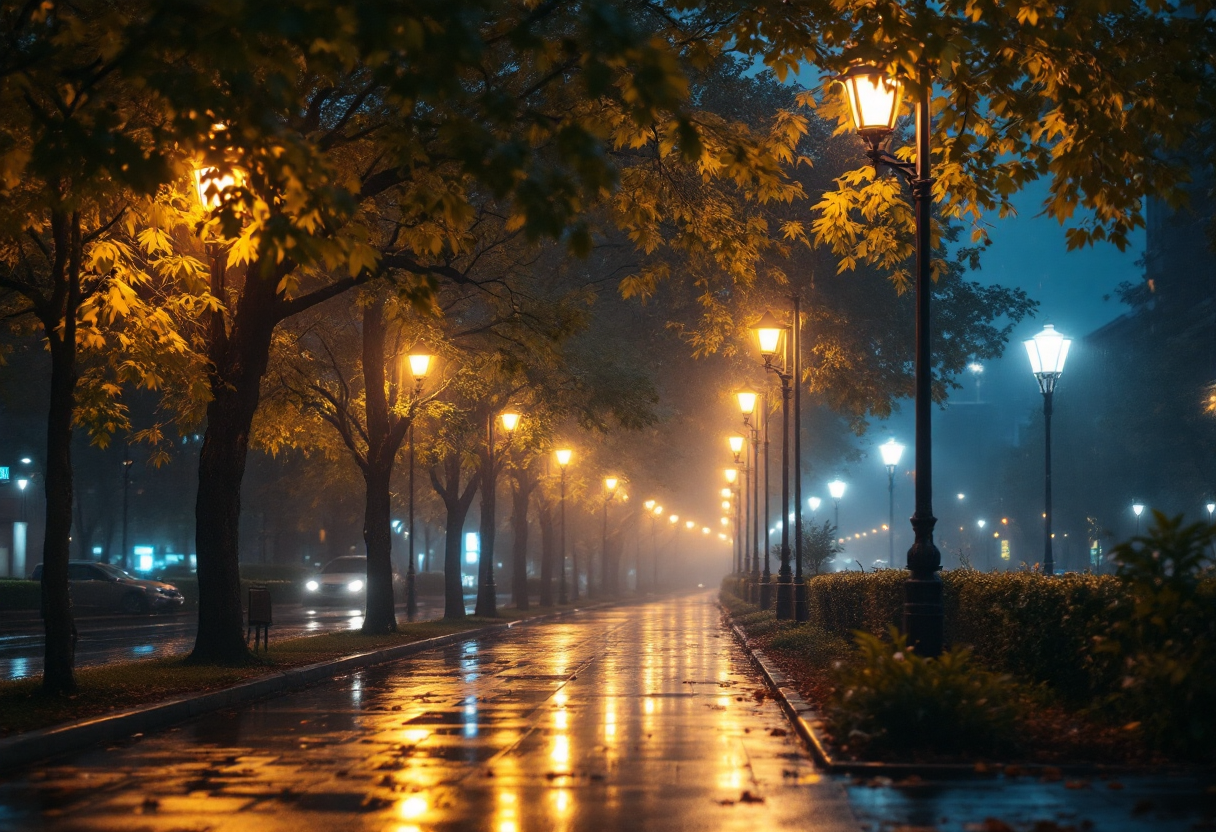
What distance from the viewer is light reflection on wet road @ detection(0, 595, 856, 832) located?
8.05m

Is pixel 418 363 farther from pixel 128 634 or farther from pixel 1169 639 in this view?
pixel 1169 639

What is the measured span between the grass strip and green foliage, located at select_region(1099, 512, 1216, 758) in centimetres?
863

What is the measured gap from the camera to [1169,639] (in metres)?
9.62

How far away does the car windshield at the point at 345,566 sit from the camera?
180 feet

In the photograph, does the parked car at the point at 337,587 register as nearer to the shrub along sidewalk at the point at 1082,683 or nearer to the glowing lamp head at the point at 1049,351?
the glowing lamp head at the point at 1049,351

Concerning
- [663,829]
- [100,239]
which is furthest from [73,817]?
[100,239]

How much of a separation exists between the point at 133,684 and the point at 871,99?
10025 millimetres

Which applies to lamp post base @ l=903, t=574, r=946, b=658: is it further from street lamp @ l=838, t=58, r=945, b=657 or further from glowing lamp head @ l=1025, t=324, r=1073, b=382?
glowing lamp head @ l=1025, t=324, r=1073, b=382

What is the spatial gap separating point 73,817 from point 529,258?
76.0ft

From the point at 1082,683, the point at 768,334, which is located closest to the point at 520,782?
the point at 1082,683

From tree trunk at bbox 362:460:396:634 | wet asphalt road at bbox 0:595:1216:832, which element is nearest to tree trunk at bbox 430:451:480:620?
tree trunk at bbox 362:460:396:634

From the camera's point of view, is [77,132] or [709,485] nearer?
[77,132]

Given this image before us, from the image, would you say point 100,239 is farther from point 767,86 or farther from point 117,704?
point 767,86

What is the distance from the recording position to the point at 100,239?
48.6ft
